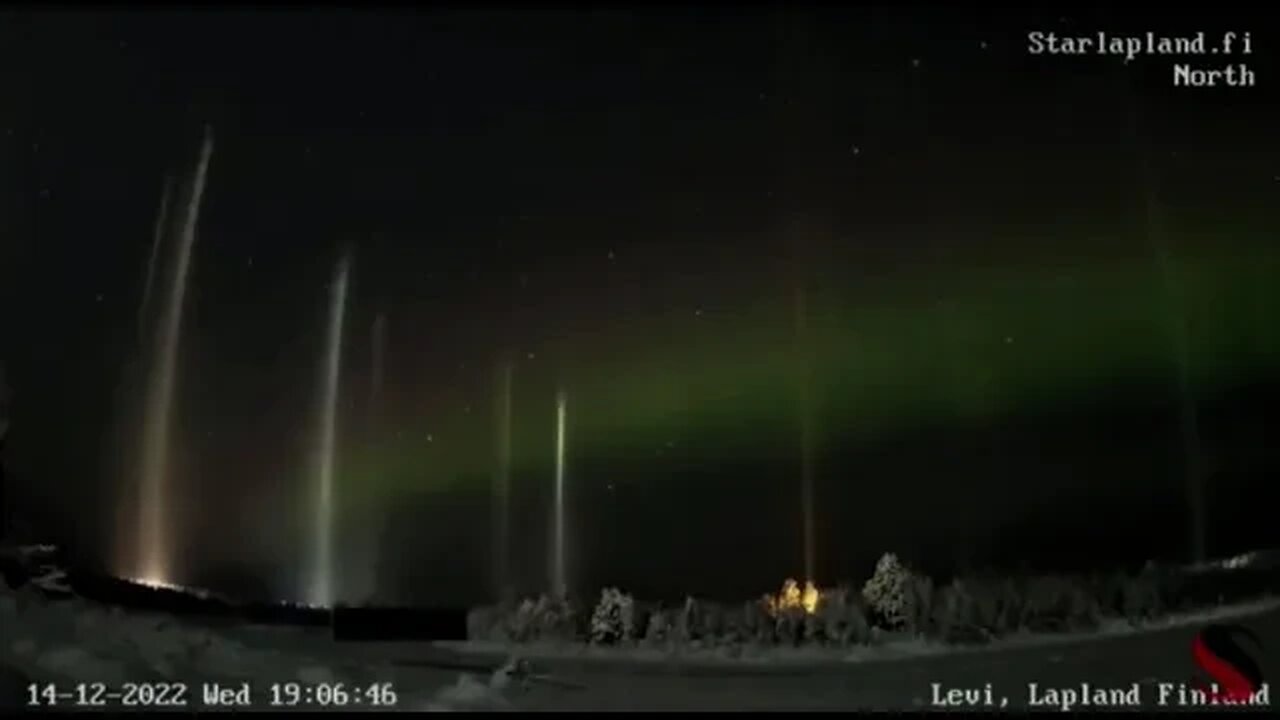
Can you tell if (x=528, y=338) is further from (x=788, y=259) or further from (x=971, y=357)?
(x=971, y=357)

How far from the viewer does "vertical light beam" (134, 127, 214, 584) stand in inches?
90.8

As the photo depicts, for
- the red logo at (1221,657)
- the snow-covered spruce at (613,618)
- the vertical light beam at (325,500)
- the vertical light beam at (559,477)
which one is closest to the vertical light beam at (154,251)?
the vertical light beam at (325,500)

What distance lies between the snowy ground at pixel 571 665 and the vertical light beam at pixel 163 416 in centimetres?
11

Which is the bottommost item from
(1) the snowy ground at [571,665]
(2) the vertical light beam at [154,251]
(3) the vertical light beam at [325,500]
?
(1) the snowy ground at [571,665]

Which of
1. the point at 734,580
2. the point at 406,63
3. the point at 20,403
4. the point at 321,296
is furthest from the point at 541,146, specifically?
the point at 20,403

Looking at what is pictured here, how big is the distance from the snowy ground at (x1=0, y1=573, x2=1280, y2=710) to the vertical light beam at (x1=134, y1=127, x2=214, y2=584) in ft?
0.36

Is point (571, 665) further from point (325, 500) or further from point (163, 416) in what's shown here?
point (163, 416)

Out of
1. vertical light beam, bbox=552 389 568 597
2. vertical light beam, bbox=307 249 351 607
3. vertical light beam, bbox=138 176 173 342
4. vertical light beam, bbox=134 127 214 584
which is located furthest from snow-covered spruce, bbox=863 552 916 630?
vertical light beam, bbox=138 176 173 342

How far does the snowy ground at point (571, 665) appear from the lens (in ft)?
7.41

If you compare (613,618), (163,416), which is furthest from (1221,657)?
(163,416)

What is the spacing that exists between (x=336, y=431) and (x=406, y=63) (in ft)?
2.03

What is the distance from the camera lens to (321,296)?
2318mm

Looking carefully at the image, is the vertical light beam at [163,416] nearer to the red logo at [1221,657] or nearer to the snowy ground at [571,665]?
the snowy ground at [571,665]

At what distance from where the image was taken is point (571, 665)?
7.51 ft
